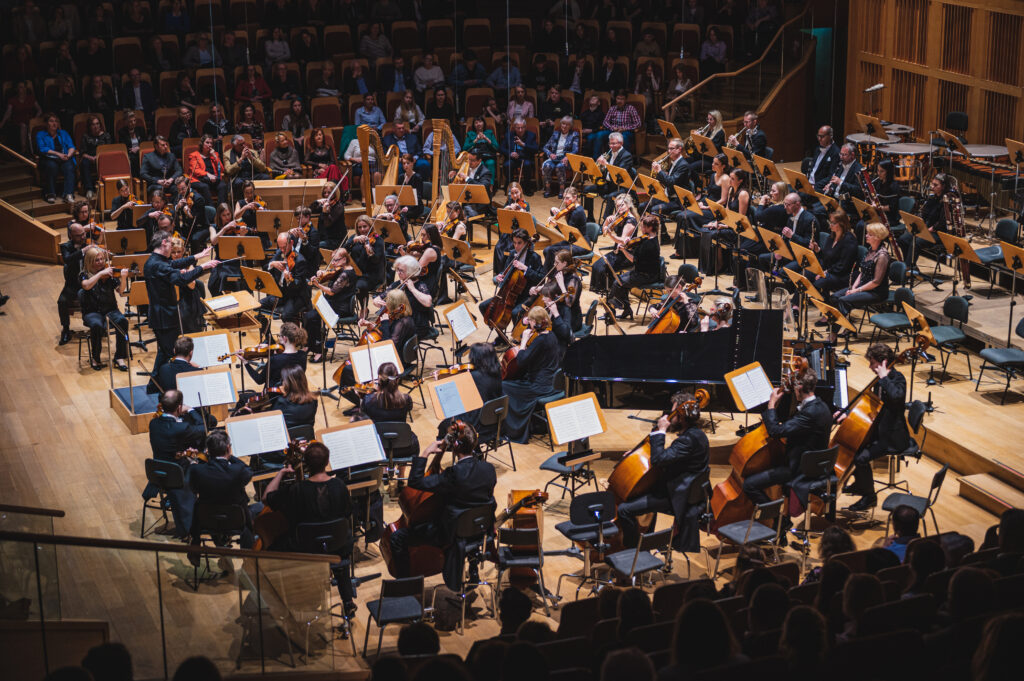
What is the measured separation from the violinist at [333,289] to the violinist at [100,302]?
67.3 inches

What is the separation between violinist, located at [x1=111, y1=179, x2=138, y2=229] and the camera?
43.1 feet

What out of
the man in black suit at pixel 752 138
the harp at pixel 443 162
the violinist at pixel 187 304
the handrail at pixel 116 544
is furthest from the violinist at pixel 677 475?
the man in black suit at pixel 752 138

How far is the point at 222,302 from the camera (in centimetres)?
1076

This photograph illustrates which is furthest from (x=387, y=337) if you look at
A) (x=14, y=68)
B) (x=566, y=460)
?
(x=14, y=68)

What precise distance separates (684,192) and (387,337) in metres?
4.36

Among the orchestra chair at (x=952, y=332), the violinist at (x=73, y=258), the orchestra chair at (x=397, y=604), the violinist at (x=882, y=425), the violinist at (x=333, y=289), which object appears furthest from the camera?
the violinist at (x=73, y=258)

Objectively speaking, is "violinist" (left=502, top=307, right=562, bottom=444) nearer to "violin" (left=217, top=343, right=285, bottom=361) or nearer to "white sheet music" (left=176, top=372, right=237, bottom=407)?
"violin" (left=217, top=343, right=285, bottom=361)

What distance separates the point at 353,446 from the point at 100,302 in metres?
4.59

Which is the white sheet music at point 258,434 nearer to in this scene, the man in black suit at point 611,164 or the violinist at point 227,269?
the violinist at point 227,269

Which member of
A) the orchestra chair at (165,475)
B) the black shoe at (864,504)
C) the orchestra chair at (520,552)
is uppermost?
the orchestra chair at (165,475)

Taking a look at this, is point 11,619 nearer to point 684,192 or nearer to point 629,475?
point 629,475

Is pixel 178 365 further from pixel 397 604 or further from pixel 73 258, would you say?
pixel 397 604

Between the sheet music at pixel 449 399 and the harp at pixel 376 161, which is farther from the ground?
the harp at pixel 376 161

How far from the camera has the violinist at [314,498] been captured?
6812 millimetres
